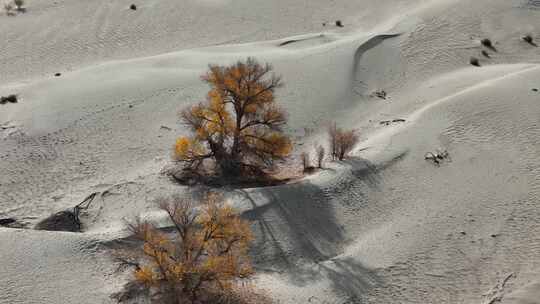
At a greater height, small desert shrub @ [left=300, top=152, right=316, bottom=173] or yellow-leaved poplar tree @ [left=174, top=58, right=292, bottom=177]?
yellow-leaved poplar tree @ [left=174, top=58, right=292, bottom=177]

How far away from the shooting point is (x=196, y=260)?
18359 mm

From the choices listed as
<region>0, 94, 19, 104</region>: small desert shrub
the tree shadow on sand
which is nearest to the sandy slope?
the tree shadow on sand

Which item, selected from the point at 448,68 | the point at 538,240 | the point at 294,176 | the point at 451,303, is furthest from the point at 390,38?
the point at 451,303

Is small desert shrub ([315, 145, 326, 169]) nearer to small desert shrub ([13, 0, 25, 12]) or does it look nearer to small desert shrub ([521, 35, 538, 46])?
small desert shrub ([521, 35, 538, 46])

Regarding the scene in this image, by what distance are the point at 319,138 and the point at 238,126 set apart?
18.3 ft

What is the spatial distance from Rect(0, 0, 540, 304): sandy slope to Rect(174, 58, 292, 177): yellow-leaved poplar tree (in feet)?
5.73

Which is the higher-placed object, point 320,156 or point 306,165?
point 320,156

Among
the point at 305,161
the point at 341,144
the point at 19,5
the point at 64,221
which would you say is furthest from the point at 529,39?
the point at 19,5

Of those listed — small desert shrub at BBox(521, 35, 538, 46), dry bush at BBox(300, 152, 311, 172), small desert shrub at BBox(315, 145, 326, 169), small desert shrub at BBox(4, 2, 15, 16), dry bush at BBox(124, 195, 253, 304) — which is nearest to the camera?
dry bush at BBox(124, 195, 253, 304)

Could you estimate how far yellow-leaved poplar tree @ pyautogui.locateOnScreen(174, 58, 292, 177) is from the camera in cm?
2372

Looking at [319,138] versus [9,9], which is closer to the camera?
[319,138]

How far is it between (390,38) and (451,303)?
64.7ft

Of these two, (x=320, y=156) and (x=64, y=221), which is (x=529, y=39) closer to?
(x=320, y=156)

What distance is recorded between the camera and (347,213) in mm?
23062
